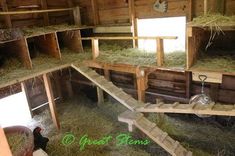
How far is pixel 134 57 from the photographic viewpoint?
6.09 meters

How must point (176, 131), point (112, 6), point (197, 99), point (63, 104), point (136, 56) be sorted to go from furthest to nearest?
point (63, 104)
point (112, 6)
point (176, 131)
point (136, 56)
point (197, 99)

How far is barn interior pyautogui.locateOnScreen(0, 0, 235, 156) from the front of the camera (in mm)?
4945

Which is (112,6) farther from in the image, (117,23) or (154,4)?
(154,4)

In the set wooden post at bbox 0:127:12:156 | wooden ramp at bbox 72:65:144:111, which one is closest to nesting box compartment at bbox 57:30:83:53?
wooden ramp at bbox 72:65:144:111

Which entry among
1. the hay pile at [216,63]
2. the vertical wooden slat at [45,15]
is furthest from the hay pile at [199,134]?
the vertical wooden slat at [45,15]

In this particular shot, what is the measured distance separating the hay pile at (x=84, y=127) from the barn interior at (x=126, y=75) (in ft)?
0.10

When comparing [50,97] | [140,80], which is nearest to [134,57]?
[140,80]

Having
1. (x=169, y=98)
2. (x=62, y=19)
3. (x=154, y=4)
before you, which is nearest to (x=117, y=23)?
(x=154, y=4)

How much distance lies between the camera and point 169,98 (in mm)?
7242

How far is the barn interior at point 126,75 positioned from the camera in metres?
4.95

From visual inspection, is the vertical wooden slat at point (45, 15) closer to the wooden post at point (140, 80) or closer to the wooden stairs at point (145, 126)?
the wooden stairs at point (145, 126)

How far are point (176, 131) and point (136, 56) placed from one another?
2.40 metres

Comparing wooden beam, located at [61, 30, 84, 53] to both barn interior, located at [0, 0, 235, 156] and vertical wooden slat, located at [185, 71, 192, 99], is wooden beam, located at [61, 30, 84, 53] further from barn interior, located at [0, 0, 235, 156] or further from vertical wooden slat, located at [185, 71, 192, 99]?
vertical wooden slat, located at [185, 71, 192, 99]

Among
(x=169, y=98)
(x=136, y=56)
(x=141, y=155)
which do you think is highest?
(x=136, y=56)
